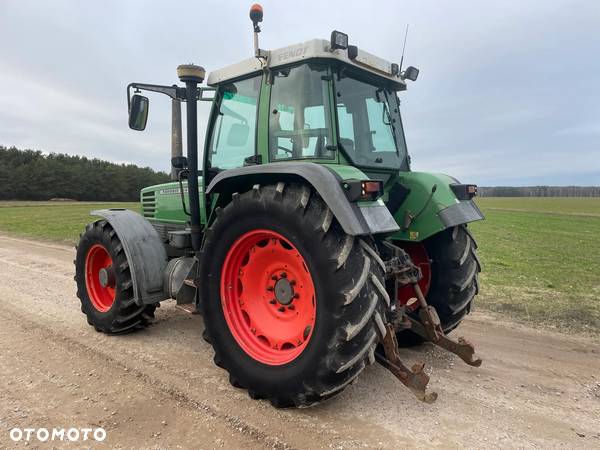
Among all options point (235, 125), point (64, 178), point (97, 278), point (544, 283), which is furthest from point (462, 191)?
point (64, 178)

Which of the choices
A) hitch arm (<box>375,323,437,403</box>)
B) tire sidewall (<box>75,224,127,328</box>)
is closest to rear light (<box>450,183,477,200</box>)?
hitch arm (<box>375,323,437,403</box>)

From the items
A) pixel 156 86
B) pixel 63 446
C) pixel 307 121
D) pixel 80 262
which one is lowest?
pixel 63 446

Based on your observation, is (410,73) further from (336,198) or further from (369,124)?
(336,198)

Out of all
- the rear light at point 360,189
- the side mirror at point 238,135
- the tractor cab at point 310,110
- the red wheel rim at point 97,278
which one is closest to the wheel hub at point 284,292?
the rear light at point 360,189

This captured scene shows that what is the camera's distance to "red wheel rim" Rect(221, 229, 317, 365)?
3107 millimetres

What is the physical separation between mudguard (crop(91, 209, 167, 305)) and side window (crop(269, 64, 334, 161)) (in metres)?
1.67

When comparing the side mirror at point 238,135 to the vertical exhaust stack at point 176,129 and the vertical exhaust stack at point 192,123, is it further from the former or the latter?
the vertical exhaust stack at point 176,129

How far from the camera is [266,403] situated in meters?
3.06

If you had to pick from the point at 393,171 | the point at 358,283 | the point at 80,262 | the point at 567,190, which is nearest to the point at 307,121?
the point at 393,171

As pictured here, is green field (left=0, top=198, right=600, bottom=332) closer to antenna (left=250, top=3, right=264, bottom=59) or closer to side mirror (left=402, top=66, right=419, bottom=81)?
side mirror (left=402, top=66, right=419, bottom=81)

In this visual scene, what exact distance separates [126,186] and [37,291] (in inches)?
1923

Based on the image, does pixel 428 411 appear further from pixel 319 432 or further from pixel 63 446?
pixel 63 446

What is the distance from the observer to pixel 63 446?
257cm

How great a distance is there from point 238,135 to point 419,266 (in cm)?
211
